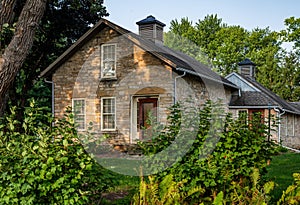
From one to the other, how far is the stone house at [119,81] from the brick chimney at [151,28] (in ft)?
6.58

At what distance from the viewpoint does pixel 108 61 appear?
46.3 feet

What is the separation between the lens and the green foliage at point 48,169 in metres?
3.44

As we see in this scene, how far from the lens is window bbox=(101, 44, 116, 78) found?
46.1 ft

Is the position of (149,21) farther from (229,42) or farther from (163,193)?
(229,42)

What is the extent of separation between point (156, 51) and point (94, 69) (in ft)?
9.53

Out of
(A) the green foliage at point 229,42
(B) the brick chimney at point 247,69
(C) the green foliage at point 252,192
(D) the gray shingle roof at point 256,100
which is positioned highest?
(A) the green foliage at point 229,42

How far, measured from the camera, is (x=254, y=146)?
14.2 ft

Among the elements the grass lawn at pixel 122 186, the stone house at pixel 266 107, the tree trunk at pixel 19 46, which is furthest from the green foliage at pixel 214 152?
the stone house at pixel 266 107

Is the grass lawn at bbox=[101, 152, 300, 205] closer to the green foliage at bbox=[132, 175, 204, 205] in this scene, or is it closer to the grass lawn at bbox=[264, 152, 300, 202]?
the grass lawn at bbox=[264, 152, 300, 202]

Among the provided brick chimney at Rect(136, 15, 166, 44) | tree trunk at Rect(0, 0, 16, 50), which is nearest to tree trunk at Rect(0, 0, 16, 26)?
tree trunk at Rect(0, 0, 16, 50)

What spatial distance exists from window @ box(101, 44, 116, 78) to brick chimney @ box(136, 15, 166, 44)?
2668 mm

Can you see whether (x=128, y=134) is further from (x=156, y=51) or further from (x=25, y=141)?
(x=25, y=141)

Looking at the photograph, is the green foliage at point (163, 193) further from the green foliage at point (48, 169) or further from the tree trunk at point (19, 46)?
the tree trunk at point (19, 46)

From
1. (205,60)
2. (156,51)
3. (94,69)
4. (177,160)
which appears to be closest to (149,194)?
(177,160)
